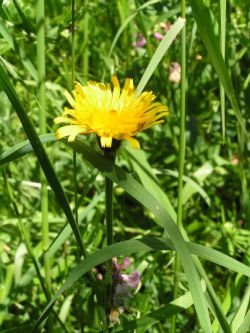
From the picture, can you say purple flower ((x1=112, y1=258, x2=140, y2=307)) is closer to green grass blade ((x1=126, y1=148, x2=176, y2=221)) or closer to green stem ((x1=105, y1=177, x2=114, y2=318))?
green stem ((x1=105, y1=177, x2=114, y2=318))

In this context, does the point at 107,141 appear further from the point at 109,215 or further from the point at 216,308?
the point at 216,308

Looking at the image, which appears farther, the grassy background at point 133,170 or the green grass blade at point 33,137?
the grassy background at point 133,170

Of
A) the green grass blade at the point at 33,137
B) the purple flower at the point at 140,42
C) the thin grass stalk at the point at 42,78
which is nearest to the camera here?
the green grass blade at the point at 33,137

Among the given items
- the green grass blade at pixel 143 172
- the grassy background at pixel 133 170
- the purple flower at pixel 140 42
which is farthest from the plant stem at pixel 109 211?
the purple flower at pixel 140 42

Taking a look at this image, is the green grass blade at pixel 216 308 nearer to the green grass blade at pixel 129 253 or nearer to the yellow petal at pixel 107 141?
the green grass blade at pixel 129 253

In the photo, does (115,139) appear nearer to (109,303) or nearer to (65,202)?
(65,202)

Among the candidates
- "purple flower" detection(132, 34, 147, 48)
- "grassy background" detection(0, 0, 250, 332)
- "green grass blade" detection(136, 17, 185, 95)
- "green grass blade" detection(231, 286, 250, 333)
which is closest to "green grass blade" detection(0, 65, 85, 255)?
"green grass blade" detection(136, 17, 185, 95)

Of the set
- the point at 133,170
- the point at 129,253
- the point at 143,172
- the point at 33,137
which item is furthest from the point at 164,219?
the point at 133,170
